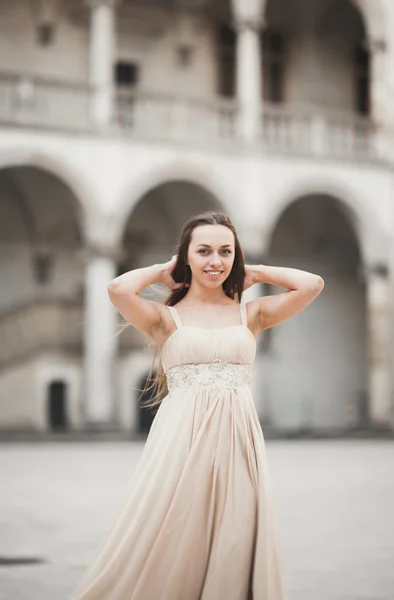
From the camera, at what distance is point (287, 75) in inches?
974

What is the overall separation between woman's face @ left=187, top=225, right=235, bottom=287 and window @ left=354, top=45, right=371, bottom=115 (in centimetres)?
2236

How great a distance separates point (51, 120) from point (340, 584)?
52.1 feet

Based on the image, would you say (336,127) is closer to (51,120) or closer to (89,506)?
(51,120)

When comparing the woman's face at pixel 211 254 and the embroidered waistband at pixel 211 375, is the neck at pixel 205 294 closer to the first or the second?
the woman's face at pixel 211 254

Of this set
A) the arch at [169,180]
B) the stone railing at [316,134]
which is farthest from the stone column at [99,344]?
Answer: the stone railing at [316,134]

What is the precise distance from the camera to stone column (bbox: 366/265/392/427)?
21.8m

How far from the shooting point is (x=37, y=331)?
2164 centimetres

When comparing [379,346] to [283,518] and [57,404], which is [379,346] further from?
[283,518]

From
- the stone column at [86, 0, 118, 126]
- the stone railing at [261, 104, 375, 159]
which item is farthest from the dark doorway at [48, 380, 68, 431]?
the stone railing at [261, 104, 375, 159]

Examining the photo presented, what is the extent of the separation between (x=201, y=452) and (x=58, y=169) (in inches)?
658

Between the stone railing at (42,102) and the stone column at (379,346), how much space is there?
7362 millimetres

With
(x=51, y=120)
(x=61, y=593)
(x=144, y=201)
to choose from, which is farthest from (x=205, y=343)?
(x=144, y=201)

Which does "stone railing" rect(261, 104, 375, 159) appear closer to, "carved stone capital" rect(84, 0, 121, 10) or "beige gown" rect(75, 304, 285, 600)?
"carved stone capital" rect(84, 0, 121, 10)

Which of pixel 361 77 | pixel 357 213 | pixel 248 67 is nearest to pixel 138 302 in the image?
pixel 248 67
